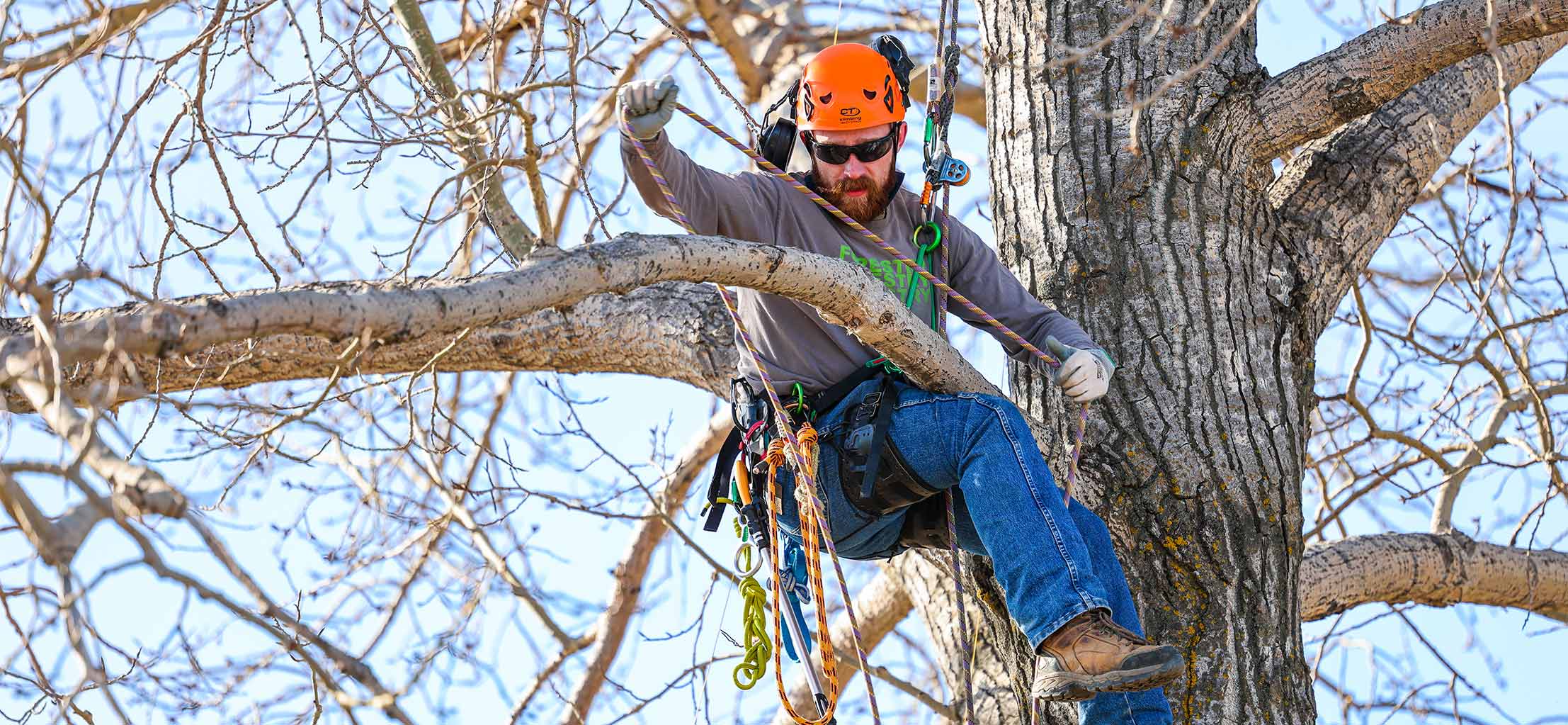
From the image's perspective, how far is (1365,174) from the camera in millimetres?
3863

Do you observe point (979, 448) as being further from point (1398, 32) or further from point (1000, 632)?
point (1398, 32)

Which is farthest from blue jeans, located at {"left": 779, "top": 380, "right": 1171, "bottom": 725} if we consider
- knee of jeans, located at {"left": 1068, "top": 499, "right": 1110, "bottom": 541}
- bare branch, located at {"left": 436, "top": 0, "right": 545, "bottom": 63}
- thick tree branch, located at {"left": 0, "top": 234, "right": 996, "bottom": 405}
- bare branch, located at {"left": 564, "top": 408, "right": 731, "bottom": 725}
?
bare branch, located at {"left": 564, "top": 408, "right": 731, "bottom": 725}

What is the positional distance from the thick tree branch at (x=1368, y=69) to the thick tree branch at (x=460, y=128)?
1.79 metres

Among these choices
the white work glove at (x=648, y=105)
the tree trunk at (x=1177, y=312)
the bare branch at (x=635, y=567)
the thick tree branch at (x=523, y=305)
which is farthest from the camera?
the bare branch at (x=635, y=567)

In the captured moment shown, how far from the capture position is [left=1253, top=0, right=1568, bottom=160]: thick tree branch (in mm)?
3375

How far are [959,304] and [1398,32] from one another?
1.18 m

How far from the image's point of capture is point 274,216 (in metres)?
4.23

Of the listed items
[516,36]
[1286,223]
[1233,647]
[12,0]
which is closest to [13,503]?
[12,0]

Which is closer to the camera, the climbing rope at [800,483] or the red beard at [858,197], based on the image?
the climbing rope at [800,483]

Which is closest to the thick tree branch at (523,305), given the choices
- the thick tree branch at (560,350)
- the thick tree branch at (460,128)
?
the thick tree branch at (460,128)

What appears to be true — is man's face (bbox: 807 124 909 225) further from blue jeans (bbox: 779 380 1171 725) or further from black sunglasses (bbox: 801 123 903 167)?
blue jeans (bbox: 779 380 1171 725)

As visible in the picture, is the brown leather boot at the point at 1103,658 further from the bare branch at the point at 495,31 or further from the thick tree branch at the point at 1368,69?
the bare branch at the point at 495,31

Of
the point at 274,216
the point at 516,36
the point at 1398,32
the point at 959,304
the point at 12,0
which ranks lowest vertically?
the point at 959,304

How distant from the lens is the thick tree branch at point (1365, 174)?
375cm
